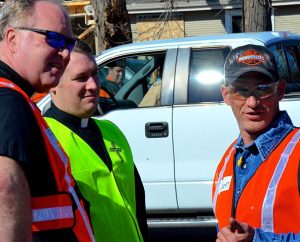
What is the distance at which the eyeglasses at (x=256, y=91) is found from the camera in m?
2.88

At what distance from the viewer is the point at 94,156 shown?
3.32 metres

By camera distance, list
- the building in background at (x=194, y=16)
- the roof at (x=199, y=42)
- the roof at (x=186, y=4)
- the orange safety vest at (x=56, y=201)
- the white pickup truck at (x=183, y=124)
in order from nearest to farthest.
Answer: the orange safety vest at (x=56, y=201) → the white pickup truck at (x=183, y=124) → the roof at (x=199, y=42) → the roof at (x=186, y=4) → the building in background at (x=194, y=16)

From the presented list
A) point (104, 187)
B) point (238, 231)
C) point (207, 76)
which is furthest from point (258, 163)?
point (207, 76)

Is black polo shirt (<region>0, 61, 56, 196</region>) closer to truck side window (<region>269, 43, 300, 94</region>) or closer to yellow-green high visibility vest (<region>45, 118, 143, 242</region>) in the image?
yellow-green high visibility vest (<region>45, 118, 143, 242</region>)

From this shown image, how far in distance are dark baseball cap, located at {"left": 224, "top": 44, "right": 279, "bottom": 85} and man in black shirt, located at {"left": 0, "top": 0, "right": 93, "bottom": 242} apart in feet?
2.60

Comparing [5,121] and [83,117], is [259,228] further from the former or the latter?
[83,117]

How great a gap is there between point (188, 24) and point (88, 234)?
22.0 metres

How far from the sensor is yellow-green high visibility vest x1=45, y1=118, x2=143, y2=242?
3.19m

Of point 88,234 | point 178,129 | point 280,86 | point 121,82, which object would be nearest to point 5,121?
point 88,234

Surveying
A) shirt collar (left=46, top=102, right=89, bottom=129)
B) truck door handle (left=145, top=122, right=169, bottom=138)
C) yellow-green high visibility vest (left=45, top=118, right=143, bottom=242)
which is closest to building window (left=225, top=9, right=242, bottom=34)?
truck door handle (left=145, top=122, right=169, bottom=138)

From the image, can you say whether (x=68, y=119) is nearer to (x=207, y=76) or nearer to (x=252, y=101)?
(x=252, y=101)

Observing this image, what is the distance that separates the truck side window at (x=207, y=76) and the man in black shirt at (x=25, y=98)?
176 inches

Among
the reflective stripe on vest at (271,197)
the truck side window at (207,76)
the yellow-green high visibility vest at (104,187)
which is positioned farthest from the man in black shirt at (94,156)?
the truck side window at (207,76)

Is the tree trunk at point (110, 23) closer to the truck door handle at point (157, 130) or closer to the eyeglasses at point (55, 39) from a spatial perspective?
the truck door handle at point (157, 130)
